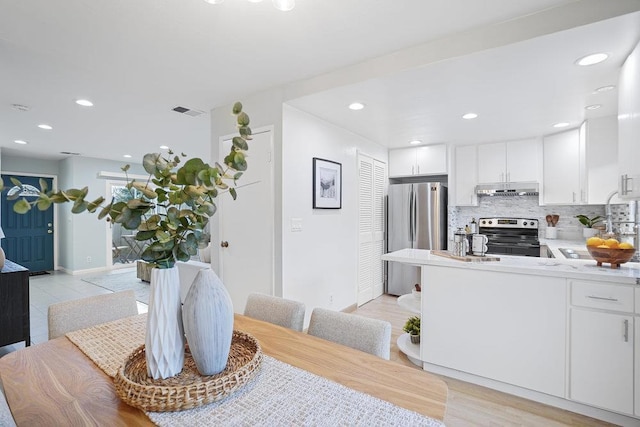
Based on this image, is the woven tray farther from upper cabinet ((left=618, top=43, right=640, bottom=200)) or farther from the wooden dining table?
upper cabinet ((left=618, top=43, right=640, bottom=200))

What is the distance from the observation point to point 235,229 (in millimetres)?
3221

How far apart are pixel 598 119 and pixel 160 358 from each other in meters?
4.22

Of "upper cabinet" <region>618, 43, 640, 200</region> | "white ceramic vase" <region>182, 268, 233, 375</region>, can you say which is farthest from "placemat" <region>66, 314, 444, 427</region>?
"upper cabinet" <region>618, 43, 640, 200</region>

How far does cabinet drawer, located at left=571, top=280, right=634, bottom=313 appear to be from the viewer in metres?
1.81

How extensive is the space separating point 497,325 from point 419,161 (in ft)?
9.63

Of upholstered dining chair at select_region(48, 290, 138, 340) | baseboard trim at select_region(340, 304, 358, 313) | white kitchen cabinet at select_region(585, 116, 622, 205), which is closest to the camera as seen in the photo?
upholstered dining chair at select_region(48, 290, 138, 340)

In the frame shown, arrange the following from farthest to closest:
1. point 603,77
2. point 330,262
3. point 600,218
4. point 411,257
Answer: point 600,218
point 330,262
point 411,257
point 603,77

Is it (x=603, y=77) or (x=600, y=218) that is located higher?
(x=603, y=77)

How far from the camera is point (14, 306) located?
2857mm

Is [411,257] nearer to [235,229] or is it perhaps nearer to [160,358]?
[235,229]

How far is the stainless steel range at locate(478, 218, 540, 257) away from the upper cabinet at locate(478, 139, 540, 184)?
0.59m

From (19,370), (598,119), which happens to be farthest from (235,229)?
(598,119)

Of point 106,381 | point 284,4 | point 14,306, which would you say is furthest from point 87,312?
point 14,306

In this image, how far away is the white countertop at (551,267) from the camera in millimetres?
1842
